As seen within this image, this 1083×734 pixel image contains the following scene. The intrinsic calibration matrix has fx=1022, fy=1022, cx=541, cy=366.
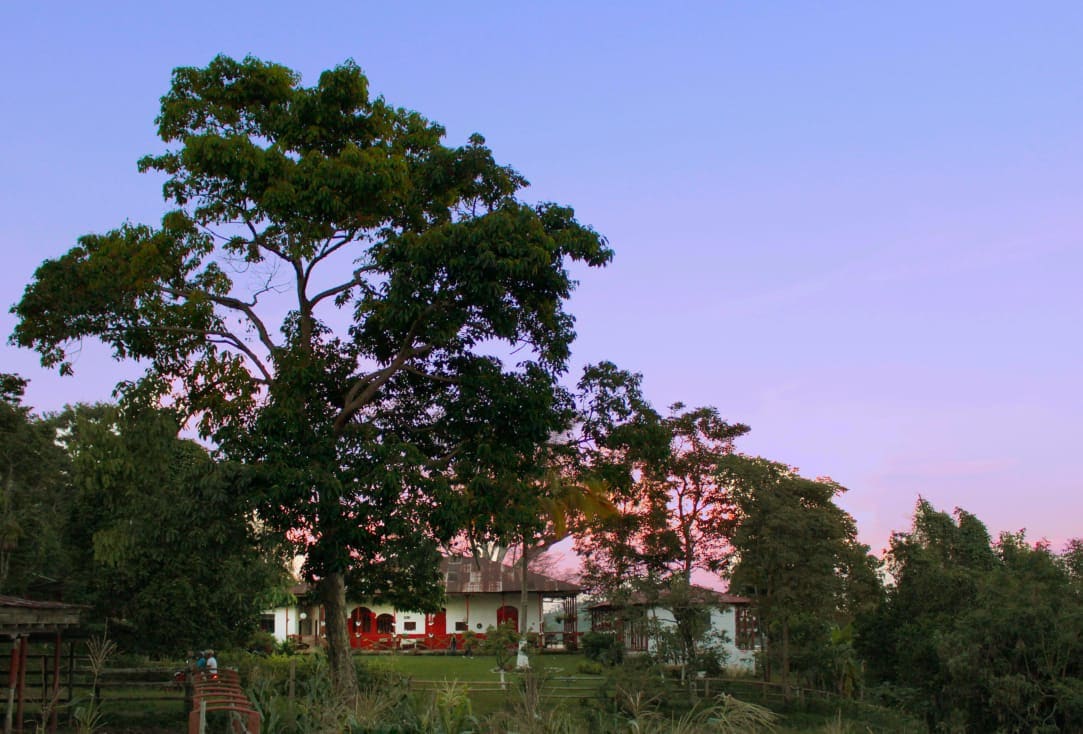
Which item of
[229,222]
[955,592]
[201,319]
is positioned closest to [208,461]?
[201,319]

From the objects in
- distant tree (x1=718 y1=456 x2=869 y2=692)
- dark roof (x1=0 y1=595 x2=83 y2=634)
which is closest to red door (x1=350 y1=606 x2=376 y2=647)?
distant tree (x1=718 y1=456 x2=869 y2=692)

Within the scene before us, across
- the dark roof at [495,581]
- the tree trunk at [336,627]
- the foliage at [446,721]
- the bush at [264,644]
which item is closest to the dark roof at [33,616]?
the tree trunk at [336,627]

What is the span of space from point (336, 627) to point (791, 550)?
46.5 ft

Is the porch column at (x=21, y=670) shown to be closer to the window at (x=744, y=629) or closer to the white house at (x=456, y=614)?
the window at (x=744, y=629)

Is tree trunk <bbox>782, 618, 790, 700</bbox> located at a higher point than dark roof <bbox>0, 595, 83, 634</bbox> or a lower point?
lower

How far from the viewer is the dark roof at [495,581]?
49.6 meters

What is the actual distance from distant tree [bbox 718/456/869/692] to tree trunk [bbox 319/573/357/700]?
1389 centimetres

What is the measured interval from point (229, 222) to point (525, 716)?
12709 mm

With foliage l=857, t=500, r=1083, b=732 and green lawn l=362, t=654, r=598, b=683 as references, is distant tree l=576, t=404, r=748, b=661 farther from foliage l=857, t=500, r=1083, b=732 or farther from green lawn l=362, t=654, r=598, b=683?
foliage l=857, t=500, r=1083, b=732

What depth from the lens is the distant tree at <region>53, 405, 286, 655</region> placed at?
17.2 m

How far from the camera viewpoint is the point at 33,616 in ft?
48.8

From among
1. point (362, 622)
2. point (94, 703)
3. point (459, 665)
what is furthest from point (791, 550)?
point (362, 622)

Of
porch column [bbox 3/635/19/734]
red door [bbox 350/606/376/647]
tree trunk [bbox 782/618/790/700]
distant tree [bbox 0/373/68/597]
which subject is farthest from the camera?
→ red door [bbox 350/606/376/647]

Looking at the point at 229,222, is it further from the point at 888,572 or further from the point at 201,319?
the point at 888,572
